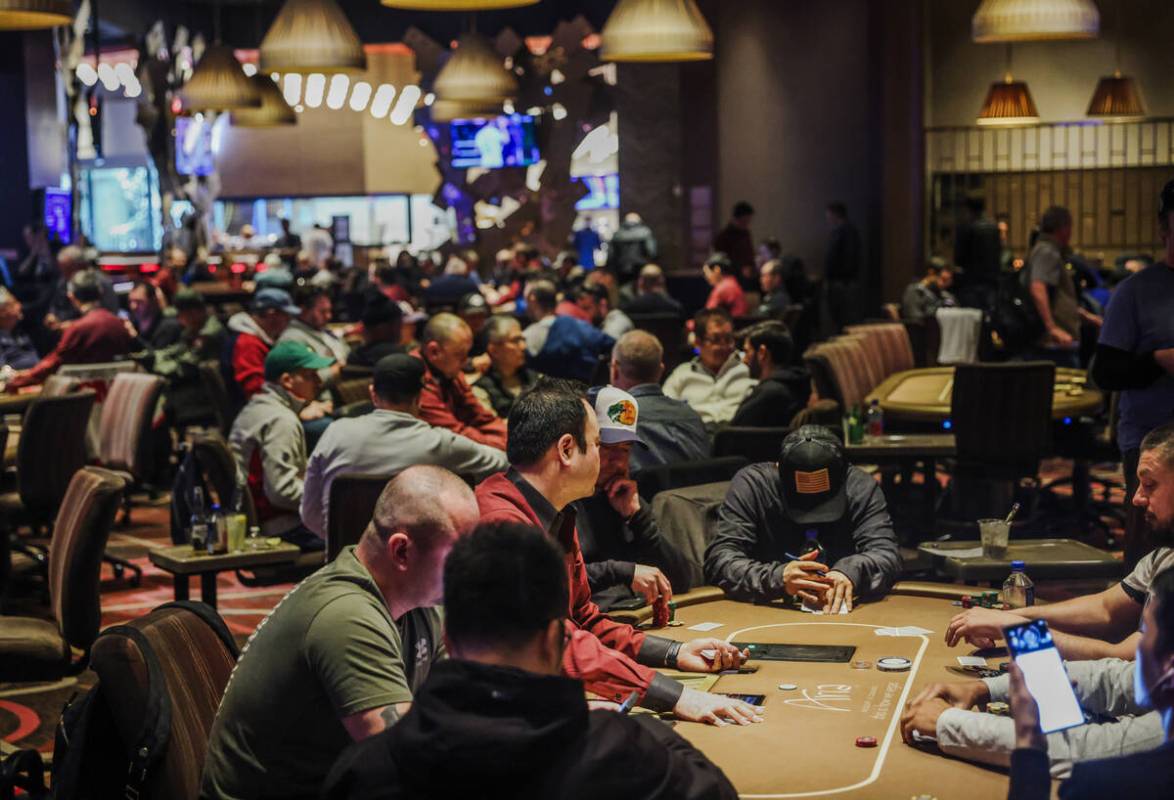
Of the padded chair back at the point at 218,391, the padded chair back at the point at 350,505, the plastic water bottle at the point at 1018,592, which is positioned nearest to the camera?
the plastic water bottle at the point at 1018,592

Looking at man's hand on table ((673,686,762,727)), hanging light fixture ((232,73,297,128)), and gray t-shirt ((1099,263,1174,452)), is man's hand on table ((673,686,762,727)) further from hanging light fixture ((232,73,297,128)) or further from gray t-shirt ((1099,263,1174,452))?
hanging light fixture ((232,73,297,128))

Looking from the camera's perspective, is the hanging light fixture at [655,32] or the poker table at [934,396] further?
the poker table at [934,396]

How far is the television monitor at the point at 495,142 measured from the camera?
60.0ft

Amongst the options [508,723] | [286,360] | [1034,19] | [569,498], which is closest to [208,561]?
[286,360]

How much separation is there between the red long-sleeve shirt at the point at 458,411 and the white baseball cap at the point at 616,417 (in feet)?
9.06

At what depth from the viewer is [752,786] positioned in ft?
8.16

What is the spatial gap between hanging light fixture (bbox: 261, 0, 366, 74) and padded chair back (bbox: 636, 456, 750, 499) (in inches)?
146

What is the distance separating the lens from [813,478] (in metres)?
4.17

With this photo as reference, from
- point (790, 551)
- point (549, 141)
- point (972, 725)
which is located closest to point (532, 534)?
point (972, 725)

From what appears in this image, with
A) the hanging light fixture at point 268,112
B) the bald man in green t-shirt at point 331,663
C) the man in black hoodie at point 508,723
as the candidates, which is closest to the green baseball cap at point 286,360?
the bald man in green t-shirt at point 331,663

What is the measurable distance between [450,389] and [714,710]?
14.3 feet

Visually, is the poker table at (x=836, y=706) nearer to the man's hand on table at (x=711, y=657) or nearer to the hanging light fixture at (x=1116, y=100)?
the man's hand on table at (x=711, y=657)

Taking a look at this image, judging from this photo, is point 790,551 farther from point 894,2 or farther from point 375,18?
point 375,18

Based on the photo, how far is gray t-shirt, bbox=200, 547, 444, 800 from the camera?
2.61 m
